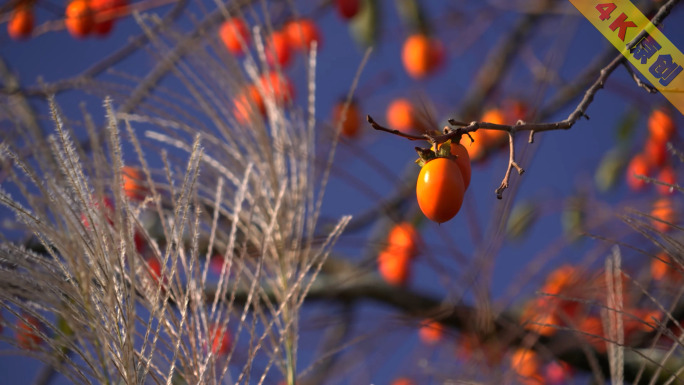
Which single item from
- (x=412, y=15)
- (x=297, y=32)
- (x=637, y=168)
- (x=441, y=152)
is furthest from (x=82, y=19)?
(x=637, y=168)

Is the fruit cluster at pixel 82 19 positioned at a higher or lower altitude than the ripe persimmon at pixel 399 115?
lower

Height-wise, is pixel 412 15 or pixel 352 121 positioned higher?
pixel 412 15

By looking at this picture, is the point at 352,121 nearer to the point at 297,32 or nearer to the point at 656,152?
the point at 297,32

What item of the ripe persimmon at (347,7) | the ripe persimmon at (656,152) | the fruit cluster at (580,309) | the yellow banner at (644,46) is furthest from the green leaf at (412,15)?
the yellow banner at (644,46)

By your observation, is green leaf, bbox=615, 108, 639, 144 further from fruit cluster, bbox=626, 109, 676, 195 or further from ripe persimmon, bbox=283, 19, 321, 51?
ripe persimmon, bbox=283, 19, 321, 51

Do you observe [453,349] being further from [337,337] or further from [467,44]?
[467,44]

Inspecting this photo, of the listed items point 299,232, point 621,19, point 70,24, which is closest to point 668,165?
point 621,19

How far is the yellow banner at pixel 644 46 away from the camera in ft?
2.14

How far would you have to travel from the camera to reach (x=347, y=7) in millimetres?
1960

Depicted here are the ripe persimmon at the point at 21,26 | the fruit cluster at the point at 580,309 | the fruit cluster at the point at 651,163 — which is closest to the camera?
the fruit cluster at the point at 580,309

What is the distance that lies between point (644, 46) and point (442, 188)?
0.92 ft

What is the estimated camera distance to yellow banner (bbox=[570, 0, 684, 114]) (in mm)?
653

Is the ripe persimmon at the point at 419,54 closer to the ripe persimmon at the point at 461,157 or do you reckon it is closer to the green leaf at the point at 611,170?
the green leaf at the point at 611,170

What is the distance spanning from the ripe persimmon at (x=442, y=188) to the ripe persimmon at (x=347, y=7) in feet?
4.85
